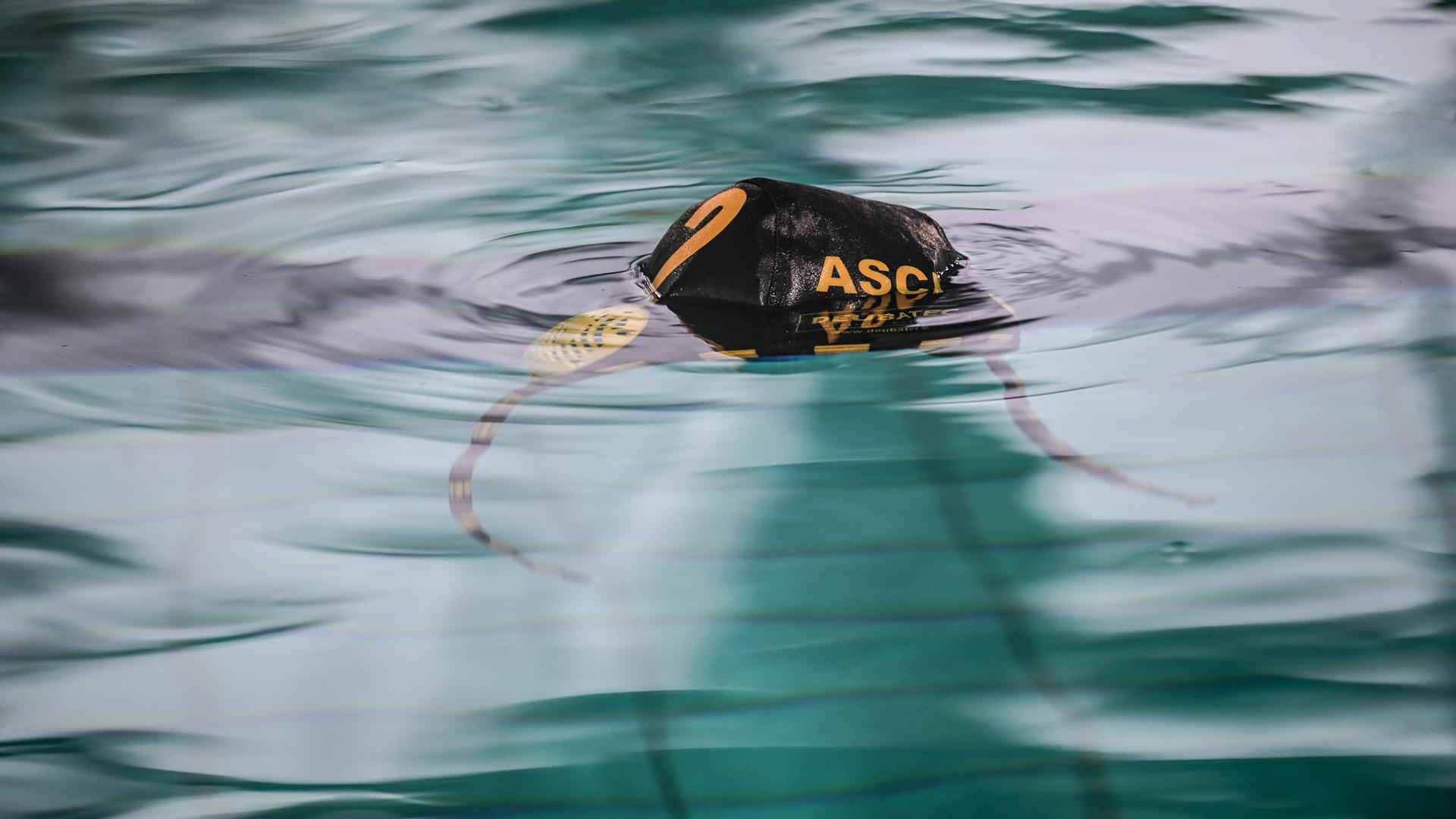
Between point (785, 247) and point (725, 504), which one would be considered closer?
point (725, 504)

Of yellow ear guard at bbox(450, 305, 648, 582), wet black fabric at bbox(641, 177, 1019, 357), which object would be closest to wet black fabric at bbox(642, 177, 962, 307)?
wet black fabric at bbox(641, 177, 1019, 357)

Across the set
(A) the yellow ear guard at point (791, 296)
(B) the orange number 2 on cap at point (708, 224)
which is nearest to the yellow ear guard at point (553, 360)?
(A) the yellow ear guard at point (791, 296)

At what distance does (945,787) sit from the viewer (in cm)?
156

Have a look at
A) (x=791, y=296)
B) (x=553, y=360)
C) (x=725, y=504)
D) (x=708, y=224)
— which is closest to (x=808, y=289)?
(x=791, y=296)

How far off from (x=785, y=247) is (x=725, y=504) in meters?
0.75

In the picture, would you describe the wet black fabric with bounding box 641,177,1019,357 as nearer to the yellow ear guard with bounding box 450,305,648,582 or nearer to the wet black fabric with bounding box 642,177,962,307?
the wet black fabric with bounding box 642,177,962,307

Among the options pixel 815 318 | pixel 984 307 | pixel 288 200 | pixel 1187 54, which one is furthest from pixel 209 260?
pixel 1187 54

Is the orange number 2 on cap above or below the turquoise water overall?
above

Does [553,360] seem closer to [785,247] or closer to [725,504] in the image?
[785,247]

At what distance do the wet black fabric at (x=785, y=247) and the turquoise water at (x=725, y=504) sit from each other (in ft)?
0.56

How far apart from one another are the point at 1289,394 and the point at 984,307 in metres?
0.62

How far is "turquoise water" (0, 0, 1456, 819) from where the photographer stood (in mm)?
1622

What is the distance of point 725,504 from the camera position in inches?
85.6

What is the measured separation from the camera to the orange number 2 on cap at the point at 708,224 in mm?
2760
